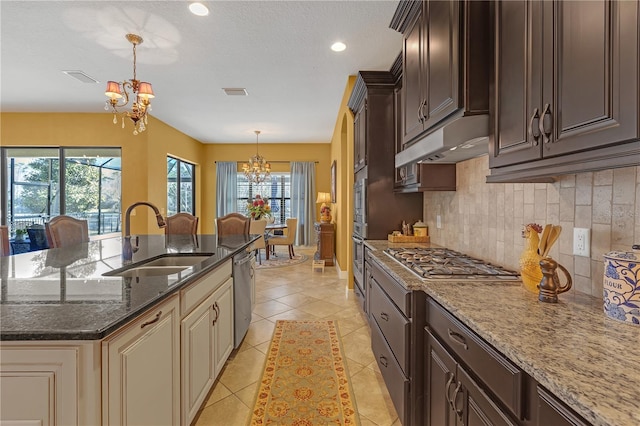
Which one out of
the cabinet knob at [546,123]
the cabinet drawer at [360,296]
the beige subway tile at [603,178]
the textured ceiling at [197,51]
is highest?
the textured ceiling at [197,51]

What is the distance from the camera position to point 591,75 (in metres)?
0.84

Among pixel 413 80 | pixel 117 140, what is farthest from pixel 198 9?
pixel 117 140

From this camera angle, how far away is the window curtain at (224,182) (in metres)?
8.38

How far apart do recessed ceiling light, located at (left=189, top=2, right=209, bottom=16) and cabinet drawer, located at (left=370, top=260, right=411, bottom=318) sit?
2533mm

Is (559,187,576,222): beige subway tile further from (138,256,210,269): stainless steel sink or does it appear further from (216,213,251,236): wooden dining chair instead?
(216,213,251,236): wooden dining chair

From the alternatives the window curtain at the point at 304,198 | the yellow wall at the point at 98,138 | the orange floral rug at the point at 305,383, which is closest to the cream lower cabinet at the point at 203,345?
the orange floral rug at the point at 305,383

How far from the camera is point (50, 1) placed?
8.13 ft

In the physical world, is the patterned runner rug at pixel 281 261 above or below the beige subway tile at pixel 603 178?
below

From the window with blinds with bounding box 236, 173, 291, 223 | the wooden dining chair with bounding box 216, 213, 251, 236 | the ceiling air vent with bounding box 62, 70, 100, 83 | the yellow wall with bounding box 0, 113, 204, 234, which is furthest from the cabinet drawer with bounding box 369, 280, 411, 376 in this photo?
the window with blinds with bounding box 236, 173, 291, 223

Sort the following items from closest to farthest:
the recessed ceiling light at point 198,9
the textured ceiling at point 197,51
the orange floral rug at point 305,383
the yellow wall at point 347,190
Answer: the orange floral rug at point 305,383, the recessed ceiling light at point 198,9, the textured ceiling at point 197,51, the yellow wall at point 347,190

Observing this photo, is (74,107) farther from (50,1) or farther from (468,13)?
(468,13)

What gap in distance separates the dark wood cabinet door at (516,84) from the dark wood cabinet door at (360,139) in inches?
84.1

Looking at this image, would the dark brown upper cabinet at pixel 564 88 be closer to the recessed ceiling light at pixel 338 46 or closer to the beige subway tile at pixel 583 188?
the beige subway tile at pixel 583 188

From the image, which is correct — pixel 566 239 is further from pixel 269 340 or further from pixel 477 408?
pixel 269 340
